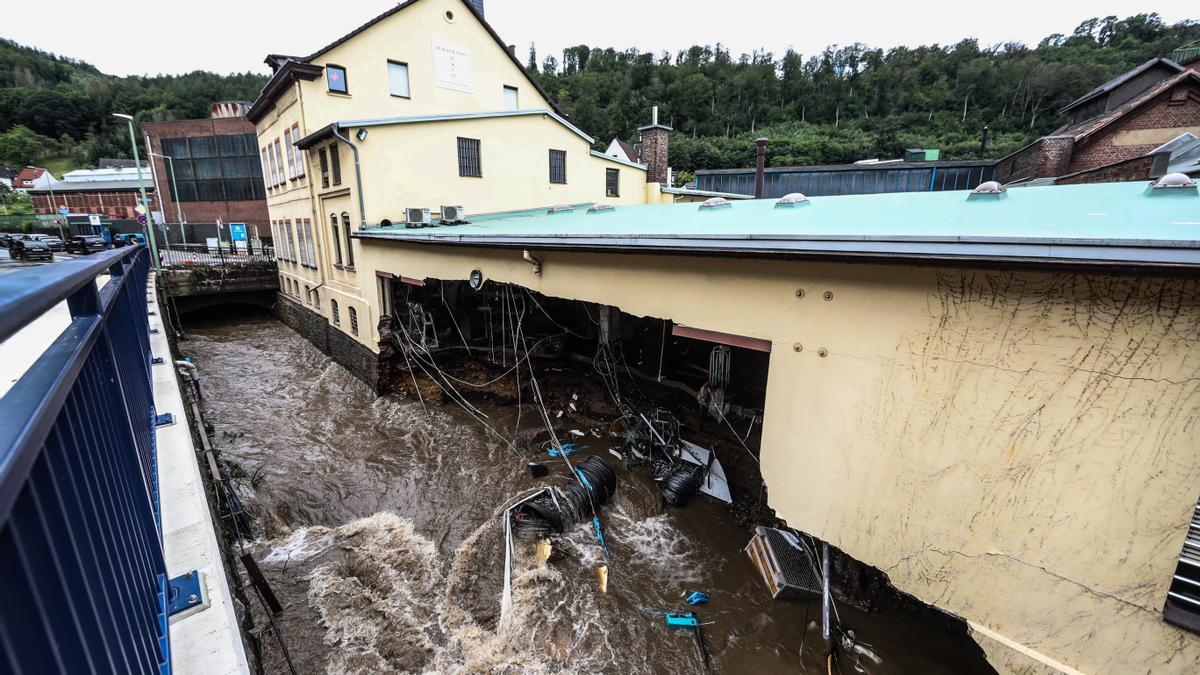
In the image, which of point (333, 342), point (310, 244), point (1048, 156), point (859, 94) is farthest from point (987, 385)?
point (859, 94)

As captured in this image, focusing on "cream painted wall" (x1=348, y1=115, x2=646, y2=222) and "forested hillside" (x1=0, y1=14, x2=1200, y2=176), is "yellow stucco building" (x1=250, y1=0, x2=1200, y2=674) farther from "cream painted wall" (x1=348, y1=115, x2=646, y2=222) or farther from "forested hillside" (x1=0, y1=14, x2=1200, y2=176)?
"forested hillside" (x1=0, y1=14, x2=1200, y2=176)

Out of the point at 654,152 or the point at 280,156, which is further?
the point at 654,152

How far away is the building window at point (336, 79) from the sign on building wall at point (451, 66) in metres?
2.88

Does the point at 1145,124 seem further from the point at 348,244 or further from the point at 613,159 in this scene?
the point at 348,244

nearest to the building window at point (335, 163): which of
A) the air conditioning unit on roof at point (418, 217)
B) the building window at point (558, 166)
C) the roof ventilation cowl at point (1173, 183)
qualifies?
the air conditioning unit on roof at point (418, 217)

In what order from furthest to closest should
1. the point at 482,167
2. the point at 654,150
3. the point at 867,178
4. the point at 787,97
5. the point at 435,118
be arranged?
the point at 787,97
the point at 867,178
the point at 654,150
the point at 482,167
the point at 435,118

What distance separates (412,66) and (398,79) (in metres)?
0.65

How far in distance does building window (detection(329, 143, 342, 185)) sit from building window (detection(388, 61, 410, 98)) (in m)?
3.22

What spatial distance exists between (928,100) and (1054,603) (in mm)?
88528

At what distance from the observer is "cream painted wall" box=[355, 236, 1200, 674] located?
3039mm

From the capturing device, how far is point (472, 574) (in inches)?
249

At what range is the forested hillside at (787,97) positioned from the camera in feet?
192

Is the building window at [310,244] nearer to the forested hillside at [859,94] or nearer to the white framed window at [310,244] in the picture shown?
the white framed window at [310,244]

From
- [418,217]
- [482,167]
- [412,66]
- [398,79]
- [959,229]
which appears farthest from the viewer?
[412,66]
